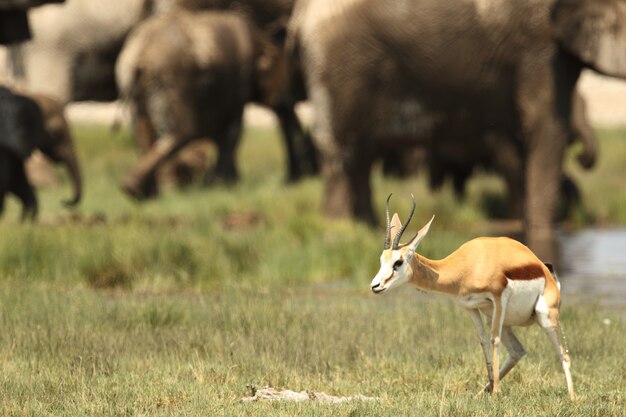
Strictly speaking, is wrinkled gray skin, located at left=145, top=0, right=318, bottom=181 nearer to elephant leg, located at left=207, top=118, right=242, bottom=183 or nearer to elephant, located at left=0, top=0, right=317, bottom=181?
elephant, located at left=0, top=0, right=317, bottom=181

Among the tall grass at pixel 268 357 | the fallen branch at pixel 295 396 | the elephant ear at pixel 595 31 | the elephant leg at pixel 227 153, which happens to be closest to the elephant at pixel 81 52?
the elephant leg at pixel 227 153

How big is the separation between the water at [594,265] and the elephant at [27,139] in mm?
4521

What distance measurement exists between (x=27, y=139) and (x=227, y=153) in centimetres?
389

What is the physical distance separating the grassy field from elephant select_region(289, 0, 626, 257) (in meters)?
0.88

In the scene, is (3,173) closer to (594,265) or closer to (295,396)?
(594,265)

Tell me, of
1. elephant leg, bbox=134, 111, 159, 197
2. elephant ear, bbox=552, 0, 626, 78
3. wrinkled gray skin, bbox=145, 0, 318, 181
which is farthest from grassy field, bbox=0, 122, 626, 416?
wrinkled gray skin, bbox=145, 0, 318, 181

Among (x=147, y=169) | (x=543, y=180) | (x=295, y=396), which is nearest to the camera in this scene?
(x=295, y=396)

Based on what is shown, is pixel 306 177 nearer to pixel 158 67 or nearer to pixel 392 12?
pixel 158 67

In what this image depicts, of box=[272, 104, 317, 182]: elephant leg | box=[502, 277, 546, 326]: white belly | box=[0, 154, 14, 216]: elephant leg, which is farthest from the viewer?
box=[272, 104, 317, 182]: elephant leg

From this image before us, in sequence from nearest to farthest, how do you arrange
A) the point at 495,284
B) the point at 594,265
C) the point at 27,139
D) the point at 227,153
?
1. the point at 495,284
2. the point at 594,265
3. the point at 27,139
4. the point at 227,153

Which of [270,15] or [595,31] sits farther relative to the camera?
[270,15]

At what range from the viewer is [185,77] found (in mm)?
16047

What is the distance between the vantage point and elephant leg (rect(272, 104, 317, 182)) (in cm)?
1792

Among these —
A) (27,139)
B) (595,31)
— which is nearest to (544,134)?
(595,31)
